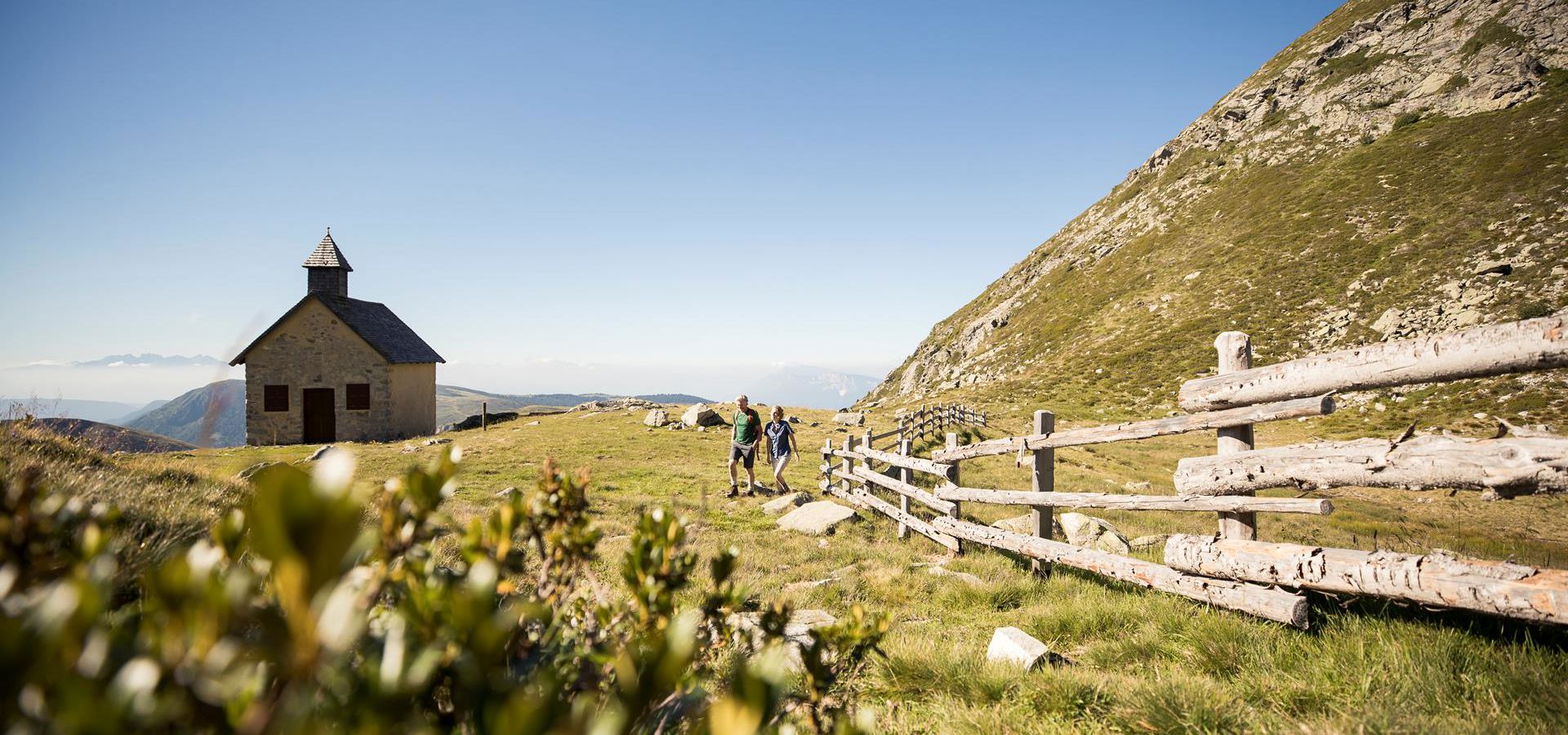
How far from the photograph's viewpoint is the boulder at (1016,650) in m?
3.77

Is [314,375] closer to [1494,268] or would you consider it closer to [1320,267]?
[1494,268]

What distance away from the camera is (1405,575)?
3.42m

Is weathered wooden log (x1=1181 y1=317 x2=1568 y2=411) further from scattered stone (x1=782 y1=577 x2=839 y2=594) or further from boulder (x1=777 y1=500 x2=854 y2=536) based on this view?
boulder (x1=777 y1=500 x2=854 y2=536)

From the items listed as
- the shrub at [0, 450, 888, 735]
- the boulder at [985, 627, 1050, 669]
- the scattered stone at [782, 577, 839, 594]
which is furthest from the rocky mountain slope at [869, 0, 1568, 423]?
the shrub at [0, 450, 888, 735]

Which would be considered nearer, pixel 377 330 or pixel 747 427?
pixel 747 427

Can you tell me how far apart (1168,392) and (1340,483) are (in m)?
38.3

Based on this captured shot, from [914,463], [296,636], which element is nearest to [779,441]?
[914,463]

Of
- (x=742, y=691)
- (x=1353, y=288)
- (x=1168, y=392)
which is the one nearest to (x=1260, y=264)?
(x=1353, y=288)

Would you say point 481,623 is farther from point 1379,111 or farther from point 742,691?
point 1379,111

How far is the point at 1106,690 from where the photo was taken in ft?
10.8

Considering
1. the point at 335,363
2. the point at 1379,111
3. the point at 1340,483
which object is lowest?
the point at 1340,483

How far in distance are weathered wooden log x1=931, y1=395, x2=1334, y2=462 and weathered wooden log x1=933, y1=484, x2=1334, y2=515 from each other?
1.87ft

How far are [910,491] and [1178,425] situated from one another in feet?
16.3

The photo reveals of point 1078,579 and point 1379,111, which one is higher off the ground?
point 1379,111
